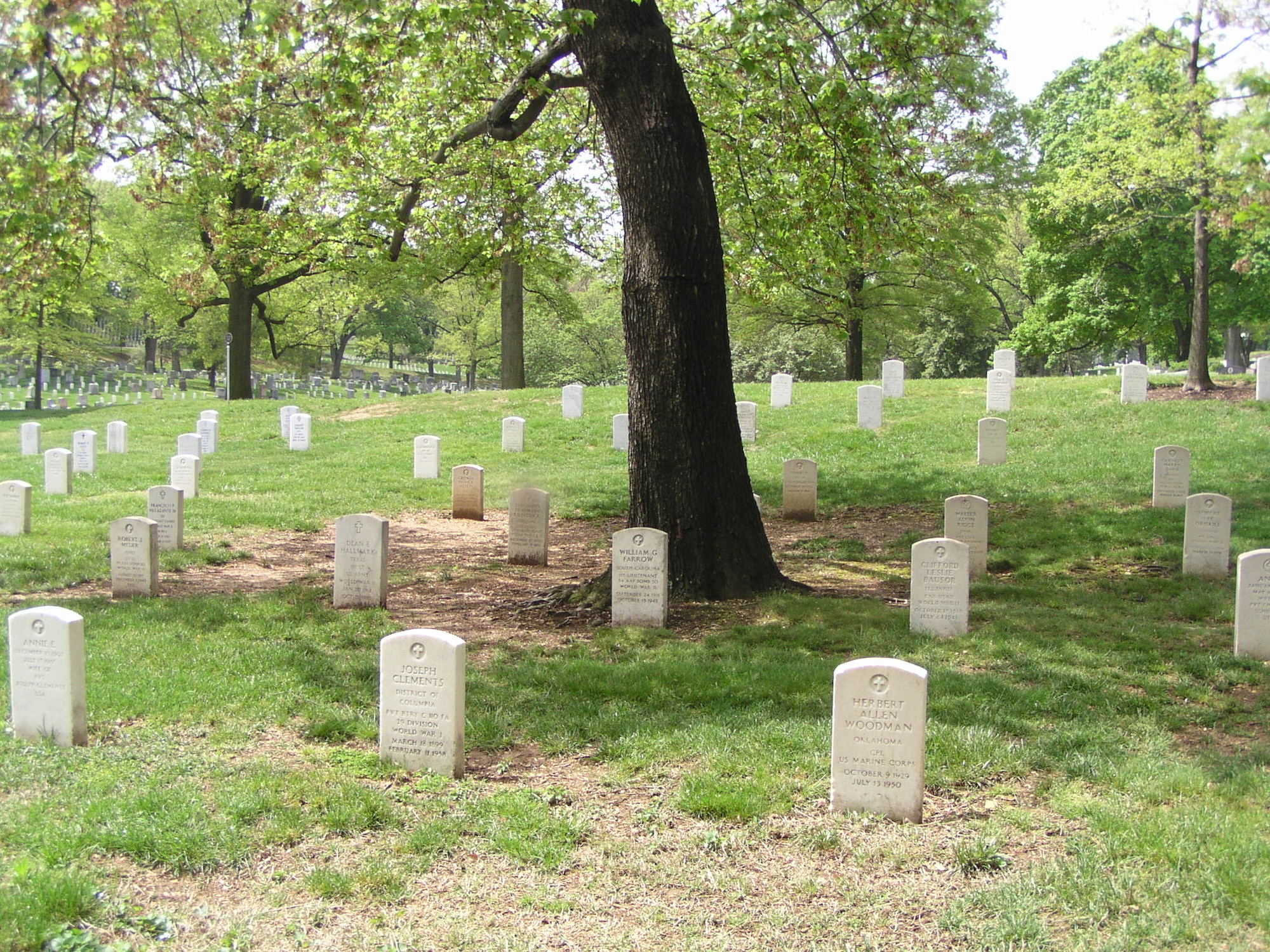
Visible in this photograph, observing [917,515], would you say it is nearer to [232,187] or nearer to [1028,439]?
[1028,439]

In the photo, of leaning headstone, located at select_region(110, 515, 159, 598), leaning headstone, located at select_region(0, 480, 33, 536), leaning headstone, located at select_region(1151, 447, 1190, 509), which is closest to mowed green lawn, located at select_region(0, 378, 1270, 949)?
leaning headstone, located at select_region(110, 515, 159, 598)

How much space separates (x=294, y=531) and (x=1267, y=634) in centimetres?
1141

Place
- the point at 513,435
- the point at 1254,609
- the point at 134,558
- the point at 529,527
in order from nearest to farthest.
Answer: the point at 1254,609 → the point at 134,558 → the point at 529,527 → the point at 513,435

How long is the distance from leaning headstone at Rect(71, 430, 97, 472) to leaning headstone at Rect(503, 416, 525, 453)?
7.50 meters

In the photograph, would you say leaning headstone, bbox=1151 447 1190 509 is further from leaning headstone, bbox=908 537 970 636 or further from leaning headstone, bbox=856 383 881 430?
leaning headstone, bbox=856 383 881 430

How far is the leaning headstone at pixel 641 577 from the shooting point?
8688 millimetres

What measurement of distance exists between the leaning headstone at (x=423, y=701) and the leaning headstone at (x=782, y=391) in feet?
58.7

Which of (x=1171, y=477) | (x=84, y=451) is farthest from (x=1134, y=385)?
(x=84, y=451)

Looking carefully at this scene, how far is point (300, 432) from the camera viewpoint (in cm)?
2175

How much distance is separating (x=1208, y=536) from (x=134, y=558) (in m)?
10.5

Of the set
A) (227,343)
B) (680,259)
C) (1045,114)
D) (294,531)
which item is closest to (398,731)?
(680,259)

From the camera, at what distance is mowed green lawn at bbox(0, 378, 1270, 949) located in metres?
3.97

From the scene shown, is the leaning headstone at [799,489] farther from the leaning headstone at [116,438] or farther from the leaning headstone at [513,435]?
the leaning headstone at [116,438]

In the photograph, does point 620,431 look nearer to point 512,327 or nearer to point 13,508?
point 512,327
